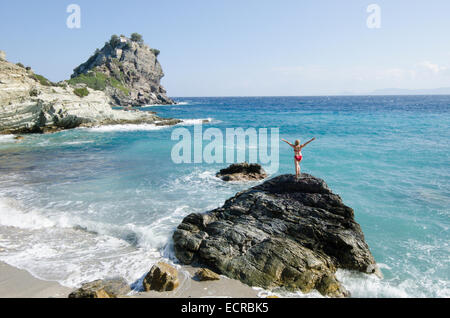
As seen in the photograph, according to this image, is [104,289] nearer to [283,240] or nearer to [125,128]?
[283,240]

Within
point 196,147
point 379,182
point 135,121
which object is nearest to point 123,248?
point 379,182

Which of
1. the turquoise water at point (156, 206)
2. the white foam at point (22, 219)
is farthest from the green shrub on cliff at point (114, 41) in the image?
the white foam at point (22, 219)

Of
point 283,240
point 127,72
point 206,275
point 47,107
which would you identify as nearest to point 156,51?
point 127,72

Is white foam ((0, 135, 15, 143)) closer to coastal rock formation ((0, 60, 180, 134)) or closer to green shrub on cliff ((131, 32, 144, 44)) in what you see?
coastal rock formation ((0, 60, 180, 134))

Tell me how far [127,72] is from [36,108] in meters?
88.3

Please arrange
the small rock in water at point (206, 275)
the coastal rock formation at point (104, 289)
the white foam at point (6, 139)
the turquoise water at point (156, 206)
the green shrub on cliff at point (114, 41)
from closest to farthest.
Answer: the coastal rock formation at point (104, 289), the small rock in water at point (206, 275), the turquoise water at point (156, 206), the white foam at point (6, 139), the green shrub on cliff at point (114, 41)

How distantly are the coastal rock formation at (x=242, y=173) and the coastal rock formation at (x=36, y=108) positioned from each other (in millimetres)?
34257

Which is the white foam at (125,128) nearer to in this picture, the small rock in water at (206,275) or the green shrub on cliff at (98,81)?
the small rock in water at (206,275)

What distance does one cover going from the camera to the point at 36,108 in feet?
130

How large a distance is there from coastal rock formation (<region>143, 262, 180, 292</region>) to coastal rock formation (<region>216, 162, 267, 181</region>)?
10.4 m

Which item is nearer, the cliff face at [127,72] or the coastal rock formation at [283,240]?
the coastal rock formation at [283,240]

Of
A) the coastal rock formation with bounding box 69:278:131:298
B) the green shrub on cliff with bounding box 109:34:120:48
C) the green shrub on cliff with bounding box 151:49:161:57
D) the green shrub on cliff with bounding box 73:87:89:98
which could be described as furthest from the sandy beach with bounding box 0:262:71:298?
the green shrub on cliff with bounding box 151:49:161:57

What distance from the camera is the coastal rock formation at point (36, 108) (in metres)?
38.2

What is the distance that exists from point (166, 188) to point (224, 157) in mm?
9692
